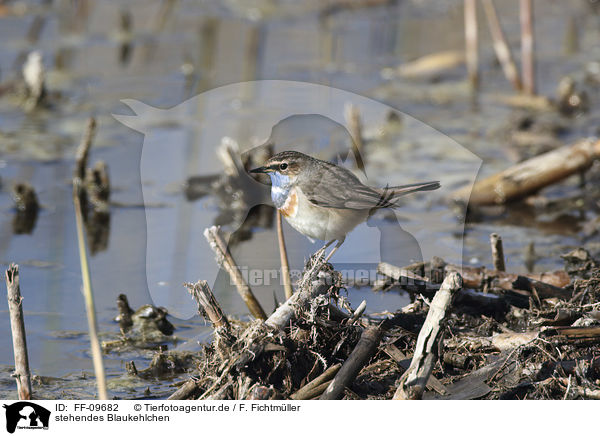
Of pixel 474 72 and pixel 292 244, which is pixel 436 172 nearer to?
pixel 474 72

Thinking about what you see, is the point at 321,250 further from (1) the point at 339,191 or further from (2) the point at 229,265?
(2) the point at 229,265

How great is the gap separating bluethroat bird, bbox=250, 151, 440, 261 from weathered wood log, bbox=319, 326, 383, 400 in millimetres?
481

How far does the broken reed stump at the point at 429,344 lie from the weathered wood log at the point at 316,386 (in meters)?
0.38

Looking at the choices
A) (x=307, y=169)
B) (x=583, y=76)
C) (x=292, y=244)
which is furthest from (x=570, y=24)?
(x=307, y=169)

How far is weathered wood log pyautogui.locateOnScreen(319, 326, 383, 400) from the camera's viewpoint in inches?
138

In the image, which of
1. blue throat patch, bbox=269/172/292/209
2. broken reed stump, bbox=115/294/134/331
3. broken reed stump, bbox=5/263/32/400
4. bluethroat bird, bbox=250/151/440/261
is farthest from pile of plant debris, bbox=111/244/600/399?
broken reed stump, bbox=115/294/134/331

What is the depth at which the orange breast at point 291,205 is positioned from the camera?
3660 mm

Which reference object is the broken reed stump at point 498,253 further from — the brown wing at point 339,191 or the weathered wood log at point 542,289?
the brown wing at point 339,191

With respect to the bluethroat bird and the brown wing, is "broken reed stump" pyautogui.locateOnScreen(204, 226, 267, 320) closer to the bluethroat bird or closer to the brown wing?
the bluethroat bird

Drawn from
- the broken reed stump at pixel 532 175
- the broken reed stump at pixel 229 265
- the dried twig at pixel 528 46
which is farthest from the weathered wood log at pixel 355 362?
the dried twig at pixel 528 46

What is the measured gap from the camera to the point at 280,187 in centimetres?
370

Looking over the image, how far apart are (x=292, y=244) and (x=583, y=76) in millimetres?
6446

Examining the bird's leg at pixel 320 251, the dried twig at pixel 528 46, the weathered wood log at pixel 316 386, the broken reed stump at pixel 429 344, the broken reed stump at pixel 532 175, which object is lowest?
the weathered wood log at pixel 316 386

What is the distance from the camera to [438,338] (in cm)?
329
